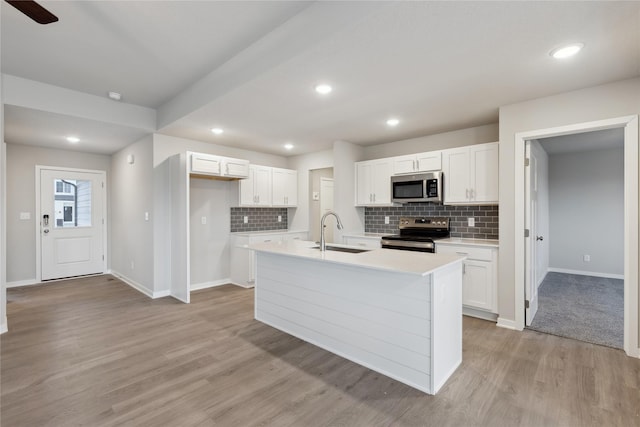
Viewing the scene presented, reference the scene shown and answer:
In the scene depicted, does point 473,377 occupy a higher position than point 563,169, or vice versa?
point 563,169

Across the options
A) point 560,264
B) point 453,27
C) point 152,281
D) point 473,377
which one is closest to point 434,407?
point 473,377

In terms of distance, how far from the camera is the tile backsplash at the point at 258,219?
5.41 metres

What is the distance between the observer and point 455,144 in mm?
4262

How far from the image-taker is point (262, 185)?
5383mm

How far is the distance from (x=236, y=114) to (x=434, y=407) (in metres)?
3.41

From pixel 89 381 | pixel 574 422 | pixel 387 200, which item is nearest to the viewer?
pixel 574 422

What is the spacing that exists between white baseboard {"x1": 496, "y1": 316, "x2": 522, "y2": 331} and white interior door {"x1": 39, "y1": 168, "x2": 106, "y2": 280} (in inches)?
271

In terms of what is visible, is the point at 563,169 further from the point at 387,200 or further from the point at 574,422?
the point at 574,422

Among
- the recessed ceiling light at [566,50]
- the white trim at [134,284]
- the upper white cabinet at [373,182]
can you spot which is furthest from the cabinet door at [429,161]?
the white trim at [134,284]

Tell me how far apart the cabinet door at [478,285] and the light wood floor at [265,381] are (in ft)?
0.85

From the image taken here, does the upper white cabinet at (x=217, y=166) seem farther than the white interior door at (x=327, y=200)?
No

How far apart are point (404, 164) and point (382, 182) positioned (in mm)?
456

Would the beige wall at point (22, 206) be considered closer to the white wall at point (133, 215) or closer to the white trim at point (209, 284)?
the white wall at point (133, 215)

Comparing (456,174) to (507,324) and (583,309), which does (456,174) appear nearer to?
(507,324)
